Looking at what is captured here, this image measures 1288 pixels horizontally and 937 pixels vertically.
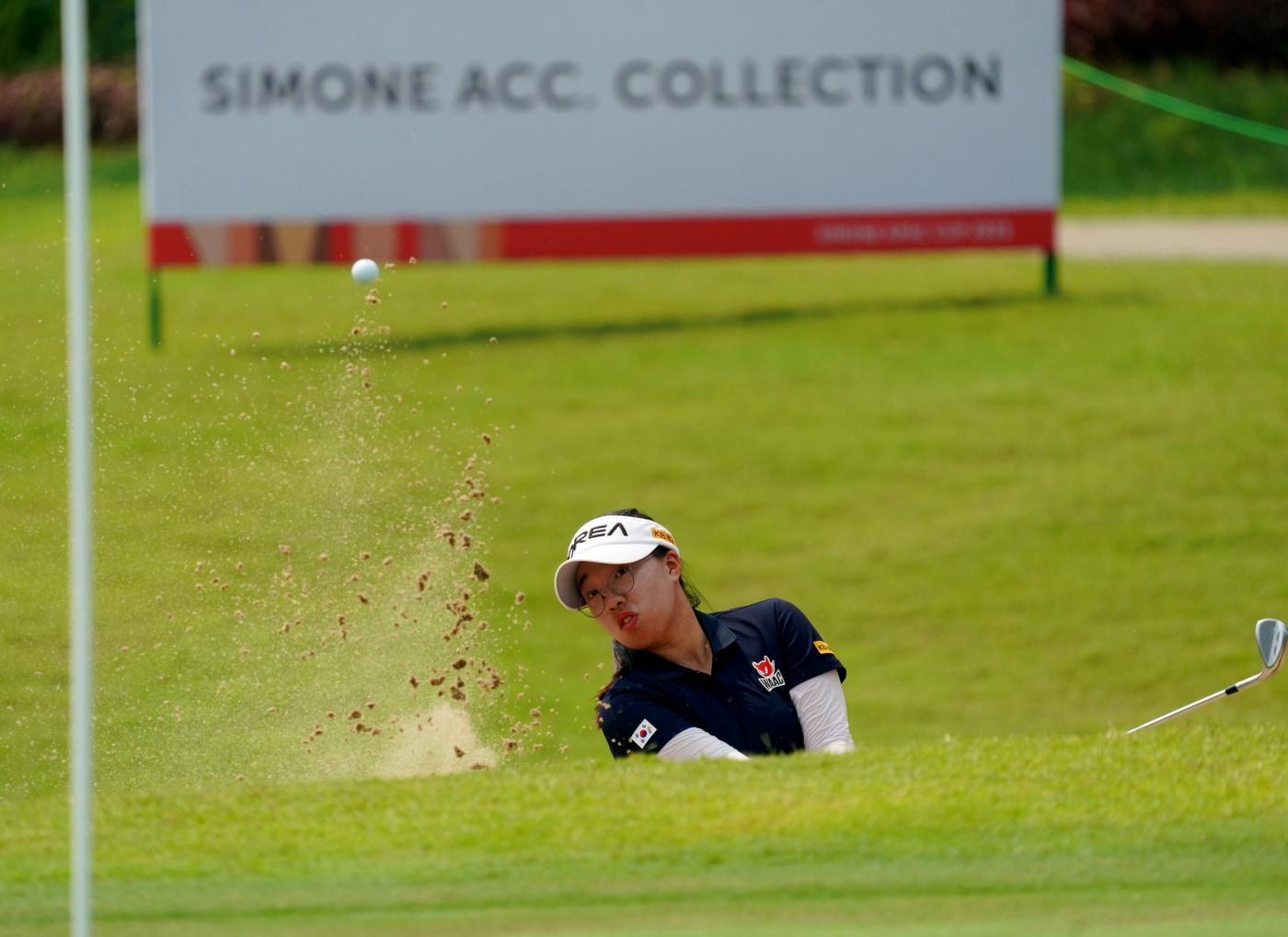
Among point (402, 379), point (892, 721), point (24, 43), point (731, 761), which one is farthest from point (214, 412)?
point (24, 43)

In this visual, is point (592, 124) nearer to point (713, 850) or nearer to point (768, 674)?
point (768, 674)

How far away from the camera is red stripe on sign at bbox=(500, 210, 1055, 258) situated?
48.0 feet

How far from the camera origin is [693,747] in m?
4.90

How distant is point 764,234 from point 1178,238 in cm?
502

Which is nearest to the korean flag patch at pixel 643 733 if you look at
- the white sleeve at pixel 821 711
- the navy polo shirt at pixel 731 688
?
the navy polo shirt at pixel 731 688

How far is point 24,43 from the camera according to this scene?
2842cm

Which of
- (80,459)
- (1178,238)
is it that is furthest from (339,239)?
(80,459)

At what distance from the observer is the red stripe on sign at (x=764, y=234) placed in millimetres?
14621

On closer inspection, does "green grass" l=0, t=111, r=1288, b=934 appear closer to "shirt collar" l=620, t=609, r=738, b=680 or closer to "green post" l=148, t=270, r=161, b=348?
"green post" l=148, t=270, r=161, b=348

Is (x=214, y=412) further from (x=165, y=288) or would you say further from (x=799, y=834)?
(x=799, y=834)

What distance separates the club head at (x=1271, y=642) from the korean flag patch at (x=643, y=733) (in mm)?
1543

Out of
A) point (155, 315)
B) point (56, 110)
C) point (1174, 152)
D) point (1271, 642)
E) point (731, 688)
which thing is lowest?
point (731, 688)

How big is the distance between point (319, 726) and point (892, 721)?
16.0 feet

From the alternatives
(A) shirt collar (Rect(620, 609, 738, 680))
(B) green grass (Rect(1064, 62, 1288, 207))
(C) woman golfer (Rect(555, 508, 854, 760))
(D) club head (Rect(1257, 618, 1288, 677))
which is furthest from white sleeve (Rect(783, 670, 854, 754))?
(B) green grass (Rect(1064, 62, 1288, 207))
